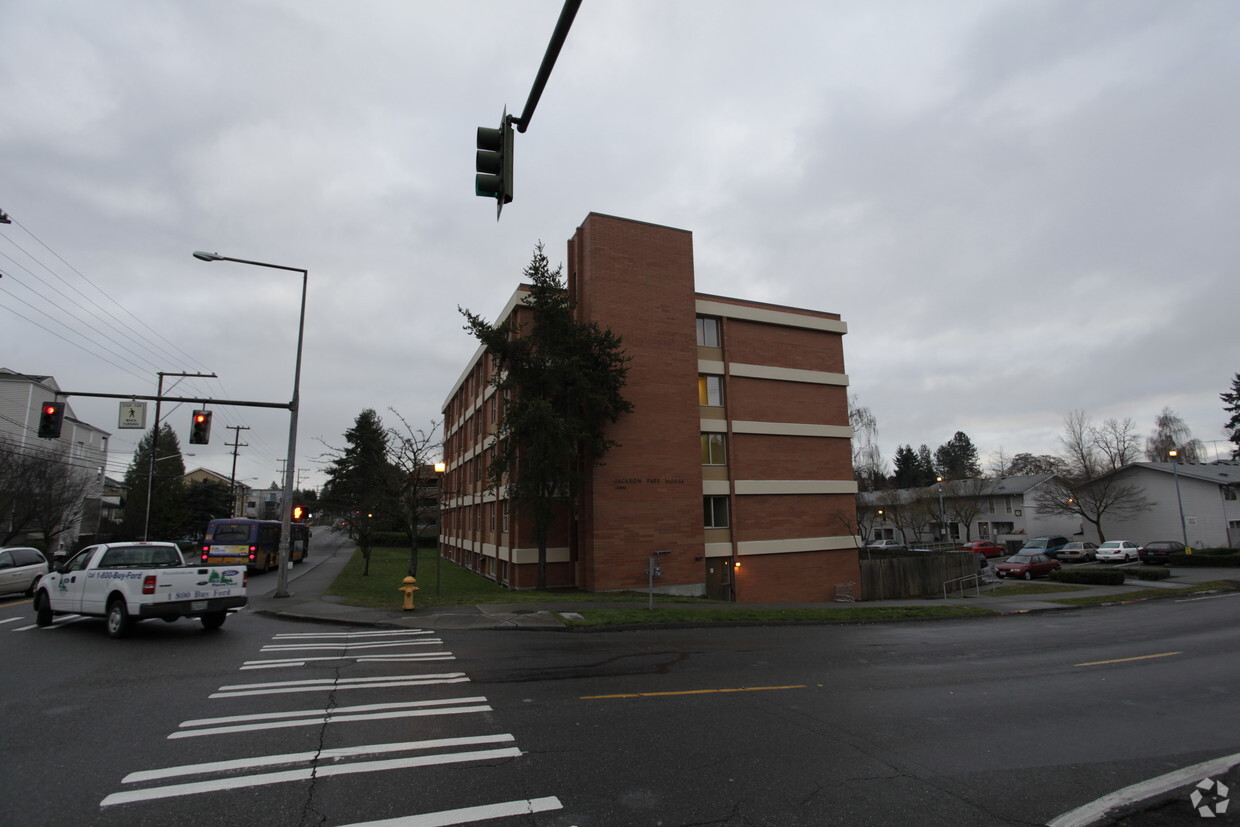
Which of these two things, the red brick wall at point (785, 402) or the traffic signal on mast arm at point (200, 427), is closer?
the traffic signal on mast arm at point (200, 427)

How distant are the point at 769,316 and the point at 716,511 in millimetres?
9969

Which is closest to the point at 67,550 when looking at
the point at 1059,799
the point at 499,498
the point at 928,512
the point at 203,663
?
the point at 499,498

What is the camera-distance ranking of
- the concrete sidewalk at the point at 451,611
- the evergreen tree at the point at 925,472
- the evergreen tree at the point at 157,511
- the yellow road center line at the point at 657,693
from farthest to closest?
1. the evergreen tree at the point at 925,472
2. the evergreen tree at the point at 157,511
3. the concrete sidewalk at the point at 451,611
4. the yellow road center line at the point at 657,693

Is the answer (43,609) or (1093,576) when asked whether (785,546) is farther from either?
(43,609)

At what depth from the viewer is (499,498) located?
29.2 metres

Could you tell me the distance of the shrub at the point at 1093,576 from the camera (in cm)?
2880

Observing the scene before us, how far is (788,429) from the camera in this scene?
96.3ft

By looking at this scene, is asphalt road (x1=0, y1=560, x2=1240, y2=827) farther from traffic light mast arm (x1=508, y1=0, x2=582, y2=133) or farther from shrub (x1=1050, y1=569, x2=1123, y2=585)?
shrub (x1=1050, y1=569, x2=1123, y2=585)

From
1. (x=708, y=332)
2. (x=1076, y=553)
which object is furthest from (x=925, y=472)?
(x=708, y=332)

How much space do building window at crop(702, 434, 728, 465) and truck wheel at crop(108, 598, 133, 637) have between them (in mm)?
20577

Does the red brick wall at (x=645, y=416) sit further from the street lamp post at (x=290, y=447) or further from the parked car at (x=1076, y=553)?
the parked car at (x=1076, y=553)

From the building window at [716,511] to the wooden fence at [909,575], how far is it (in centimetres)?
863

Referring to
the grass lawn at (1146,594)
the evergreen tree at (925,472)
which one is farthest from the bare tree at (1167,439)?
the grass lawn at (1146,594)

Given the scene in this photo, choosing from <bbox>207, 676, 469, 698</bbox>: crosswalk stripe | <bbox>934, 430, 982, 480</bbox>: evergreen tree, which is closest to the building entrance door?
<bbox>207, 676, 469, 698</bbox>: crosswalk stripe
